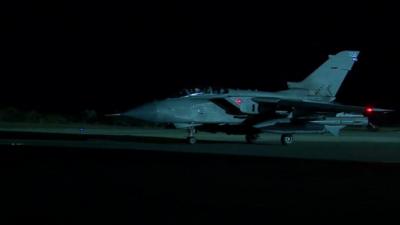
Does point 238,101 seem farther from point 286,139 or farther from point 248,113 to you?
point 286,139

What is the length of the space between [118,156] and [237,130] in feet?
29.1

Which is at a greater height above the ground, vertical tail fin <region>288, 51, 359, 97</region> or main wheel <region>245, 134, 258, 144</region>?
vertical tail fin <region>288, 51, 359, 97</region>

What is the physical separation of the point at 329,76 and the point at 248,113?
6.08 meters

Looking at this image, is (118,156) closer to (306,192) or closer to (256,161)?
(256,161)

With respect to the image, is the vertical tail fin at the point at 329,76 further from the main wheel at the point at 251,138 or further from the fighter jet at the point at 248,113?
the main wheel at the point at 251,138

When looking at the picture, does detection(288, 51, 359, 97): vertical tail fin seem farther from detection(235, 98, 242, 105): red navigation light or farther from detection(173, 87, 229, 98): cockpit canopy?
detection(173, 87, 229, 98): cockpit canopy

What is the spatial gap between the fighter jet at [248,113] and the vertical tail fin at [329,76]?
7.11 ft

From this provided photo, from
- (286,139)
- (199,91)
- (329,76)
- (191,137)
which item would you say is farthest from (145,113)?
(329,76)

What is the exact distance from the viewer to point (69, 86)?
224ft

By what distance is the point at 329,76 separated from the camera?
30.7 metres

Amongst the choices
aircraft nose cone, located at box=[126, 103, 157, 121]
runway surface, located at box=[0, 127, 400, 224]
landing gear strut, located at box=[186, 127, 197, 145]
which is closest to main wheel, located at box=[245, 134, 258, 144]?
landing gear strut, located at box=[186, 127, 197, 145]

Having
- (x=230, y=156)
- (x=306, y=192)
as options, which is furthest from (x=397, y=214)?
(x=230, y=156)

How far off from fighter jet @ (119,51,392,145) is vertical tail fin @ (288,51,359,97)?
2167 mm

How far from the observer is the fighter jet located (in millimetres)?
24188
